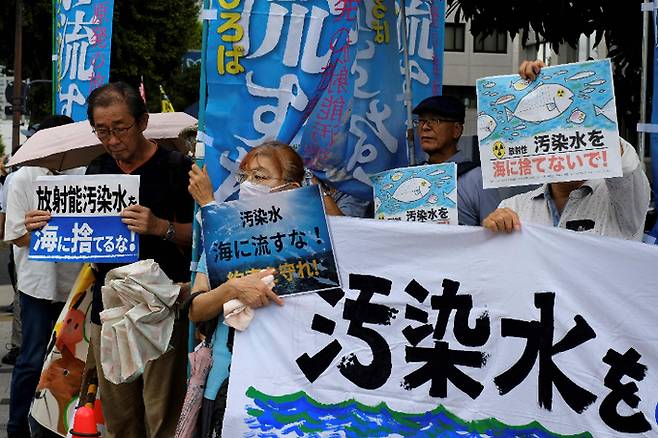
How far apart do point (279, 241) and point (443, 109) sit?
1283mm

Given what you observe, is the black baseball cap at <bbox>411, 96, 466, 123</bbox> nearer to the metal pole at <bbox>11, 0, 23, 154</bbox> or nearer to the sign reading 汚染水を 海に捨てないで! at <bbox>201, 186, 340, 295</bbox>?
the sign reading 汚染水を 海に捨てないで! at <bbox>201, 186, 340, 295</bbox>

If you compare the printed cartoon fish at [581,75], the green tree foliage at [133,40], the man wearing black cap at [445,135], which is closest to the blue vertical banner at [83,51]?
the man wearing black cap at [445,135]

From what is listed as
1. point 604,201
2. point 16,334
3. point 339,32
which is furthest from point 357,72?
point 16,334

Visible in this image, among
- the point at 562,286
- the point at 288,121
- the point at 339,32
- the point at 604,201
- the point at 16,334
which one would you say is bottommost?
the point at 16,334

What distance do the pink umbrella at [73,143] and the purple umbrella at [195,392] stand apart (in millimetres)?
1714

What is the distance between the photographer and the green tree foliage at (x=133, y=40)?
29.8 m

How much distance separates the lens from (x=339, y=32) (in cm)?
486

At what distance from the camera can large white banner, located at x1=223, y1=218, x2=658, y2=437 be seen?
375 cm

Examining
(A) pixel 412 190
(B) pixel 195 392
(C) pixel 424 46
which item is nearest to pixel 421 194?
(A) pixel 412 190

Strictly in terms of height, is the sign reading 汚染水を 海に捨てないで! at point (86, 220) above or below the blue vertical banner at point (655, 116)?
below

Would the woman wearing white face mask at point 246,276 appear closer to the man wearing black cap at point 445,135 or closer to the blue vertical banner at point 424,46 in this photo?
the man wearing black cap at point 445,135

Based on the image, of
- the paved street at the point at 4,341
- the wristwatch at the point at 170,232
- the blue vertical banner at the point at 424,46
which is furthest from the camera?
the paved street at the point at 4,341

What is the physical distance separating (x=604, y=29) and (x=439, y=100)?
1540 mm

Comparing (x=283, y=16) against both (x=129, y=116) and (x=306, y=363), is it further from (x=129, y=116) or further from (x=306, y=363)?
(x=306, y=363)
